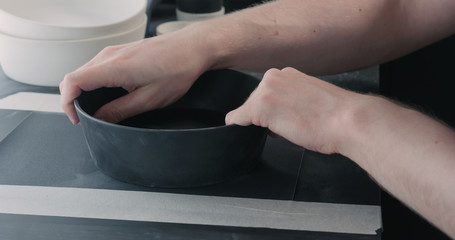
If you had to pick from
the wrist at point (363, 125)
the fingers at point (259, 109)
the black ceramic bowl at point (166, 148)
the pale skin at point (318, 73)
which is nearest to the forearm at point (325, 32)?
the pale skin at point (318, 73)

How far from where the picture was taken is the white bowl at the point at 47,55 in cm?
130

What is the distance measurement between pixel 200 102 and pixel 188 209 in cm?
30

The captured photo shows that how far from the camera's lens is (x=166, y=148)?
916 mm

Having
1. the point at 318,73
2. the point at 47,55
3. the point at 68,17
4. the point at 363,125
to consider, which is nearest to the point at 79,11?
the point at 68,17

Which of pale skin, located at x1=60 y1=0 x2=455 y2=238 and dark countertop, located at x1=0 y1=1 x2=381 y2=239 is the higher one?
pale skin, located at x1=60 y1=0 x2=455 y2=238

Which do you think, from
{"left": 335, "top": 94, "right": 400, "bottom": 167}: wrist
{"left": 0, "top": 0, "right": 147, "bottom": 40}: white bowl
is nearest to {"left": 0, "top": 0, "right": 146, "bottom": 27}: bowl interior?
{"left": 0, "top": 0, "right": 147, "bottom": 40}: white bowl

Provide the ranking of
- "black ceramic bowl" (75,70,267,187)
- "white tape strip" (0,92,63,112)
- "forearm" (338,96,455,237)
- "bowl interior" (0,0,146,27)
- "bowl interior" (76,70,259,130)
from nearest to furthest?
"forearm" (338,96,455,237) < "black ceramic bowl" (75,70,267,187) < "bowl interior" (76,70,259,130) < "white tape strip" (0,92,63,112) < "bowl interior" (0,0,146,27)

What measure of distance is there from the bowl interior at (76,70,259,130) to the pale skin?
0.03 m

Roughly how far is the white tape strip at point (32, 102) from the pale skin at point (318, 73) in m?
0.24

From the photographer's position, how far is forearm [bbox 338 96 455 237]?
0.80 m

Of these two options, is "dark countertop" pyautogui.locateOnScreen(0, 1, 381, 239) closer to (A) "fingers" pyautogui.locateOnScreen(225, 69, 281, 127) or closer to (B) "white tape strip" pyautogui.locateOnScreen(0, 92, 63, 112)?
(B) "white tape strip" pyautogui.locateOnScreen(0, 92, 63, 112)

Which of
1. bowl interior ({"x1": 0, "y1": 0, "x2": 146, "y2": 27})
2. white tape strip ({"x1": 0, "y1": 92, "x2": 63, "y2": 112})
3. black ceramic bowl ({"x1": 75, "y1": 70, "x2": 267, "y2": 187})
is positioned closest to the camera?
black ceramic bowl ({"x1": 75, "y1": 70, "x2": 267, "y2": 187})

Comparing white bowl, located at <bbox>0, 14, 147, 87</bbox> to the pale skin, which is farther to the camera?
white bowl, located at <bbox>0, 14, 147, 87</bbox>

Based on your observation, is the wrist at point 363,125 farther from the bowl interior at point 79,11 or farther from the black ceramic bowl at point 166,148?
the bowl interior at point 79,11
